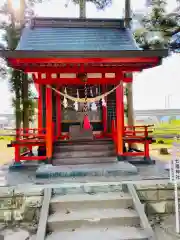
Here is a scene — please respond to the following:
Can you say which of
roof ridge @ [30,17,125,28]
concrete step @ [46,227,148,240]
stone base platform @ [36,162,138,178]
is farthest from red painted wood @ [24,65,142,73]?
concrete step @ [46,227,148,240]

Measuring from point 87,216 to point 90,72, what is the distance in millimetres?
4804

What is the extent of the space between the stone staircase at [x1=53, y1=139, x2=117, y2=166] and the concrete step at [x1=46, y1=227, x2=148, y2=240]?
3.36 metres

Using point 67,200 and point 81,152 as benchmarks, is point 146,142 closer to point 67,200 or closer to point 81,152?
point 81,152

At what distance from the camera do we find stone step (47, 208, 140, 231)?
5305 mm

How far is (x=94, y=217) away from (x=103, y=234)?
478 millimetres

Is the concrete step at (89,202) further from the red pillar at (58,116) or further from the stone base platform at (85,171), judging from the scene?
the red pillar at (58,116)

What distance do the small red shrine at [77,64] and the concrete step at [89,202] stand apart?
9.08ft

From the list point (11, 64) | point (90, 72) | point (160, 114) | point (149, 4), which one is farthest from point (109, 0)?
point (160, 114)

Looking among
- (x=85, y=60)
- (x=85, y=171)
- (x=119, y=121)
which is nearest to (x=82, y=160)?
(x=85, y=171)

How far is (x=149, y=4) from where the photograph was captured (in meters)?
14.3

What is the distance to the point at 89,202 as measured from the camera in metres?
5.84

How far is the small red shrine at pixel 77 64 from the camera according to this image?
7.25 meters

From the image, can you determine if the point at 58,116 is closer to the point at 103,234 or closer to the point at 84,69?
the point at 84,69

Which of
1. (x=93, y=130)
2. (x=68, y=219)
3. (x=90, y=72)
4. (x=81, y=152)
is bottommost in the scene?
(x=68, y=219)
